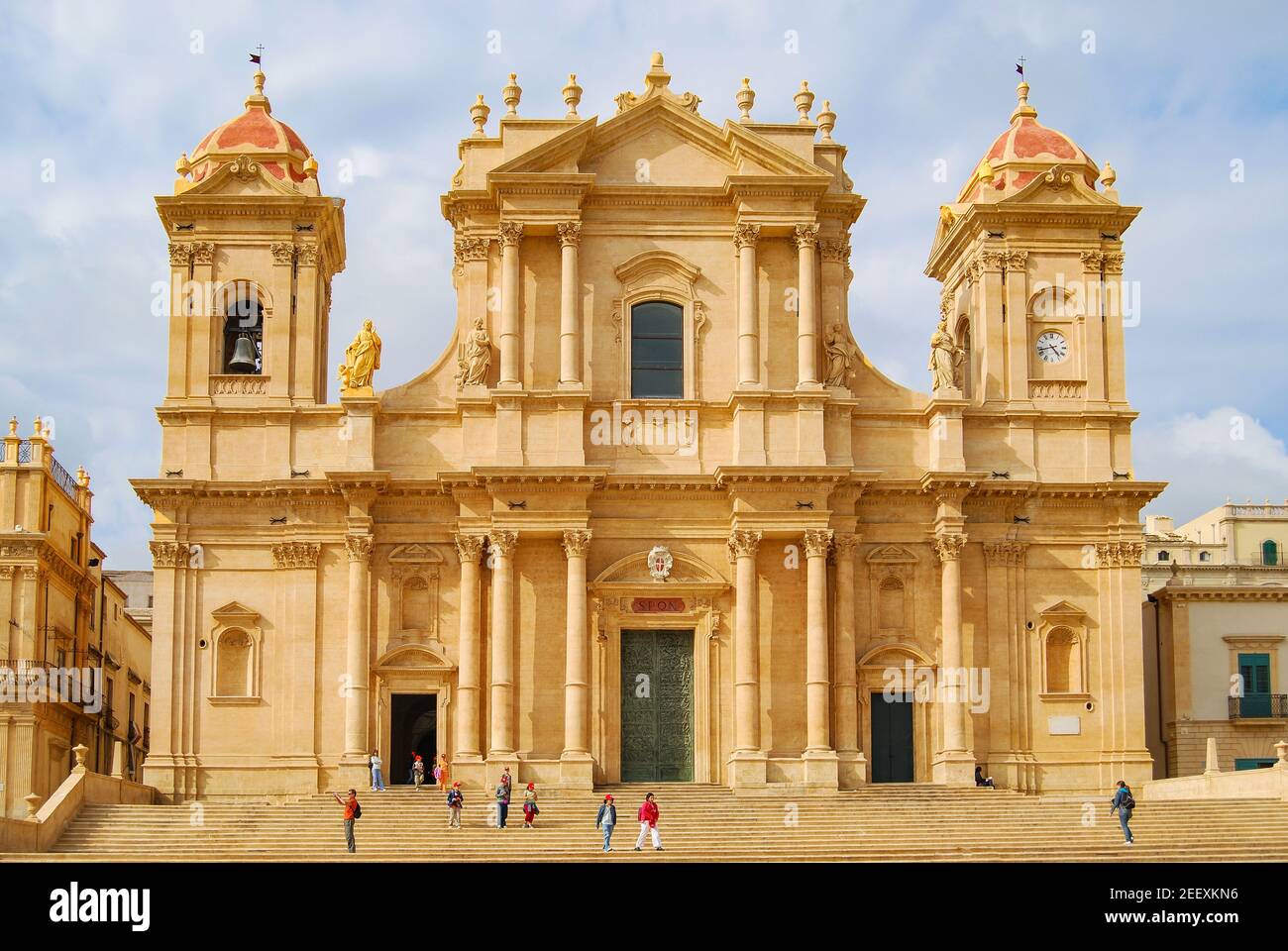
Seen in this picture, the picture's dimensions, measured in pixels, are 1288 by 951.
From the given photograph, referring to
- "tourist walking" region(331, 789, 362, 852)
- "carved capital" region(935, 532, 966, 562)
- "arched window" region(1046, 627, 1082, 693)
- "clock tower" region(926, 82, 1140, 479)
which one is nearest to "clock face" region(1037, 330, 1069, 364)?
"clock tower" region(926, 82, 1140, 479)

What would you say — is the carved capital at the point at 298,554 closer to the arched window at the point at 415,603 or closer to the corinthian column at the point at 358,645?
the corinthian column at the point at 358,645

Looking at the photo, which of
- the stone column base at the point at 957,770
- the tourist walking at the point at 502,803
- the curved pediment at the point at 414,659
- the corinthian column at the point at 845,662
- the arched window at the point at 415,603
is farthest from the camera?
the arched window at the point at 415,603

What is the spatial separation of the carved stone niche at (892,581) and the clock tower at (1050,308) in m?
3.60

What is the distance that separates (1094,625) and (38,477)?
27384mm

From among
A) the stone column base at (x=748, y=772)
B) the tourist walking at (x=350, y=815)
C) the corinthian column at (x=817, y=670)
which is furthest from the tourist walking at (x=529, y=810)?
the corinthian column at (x=817, y=670)

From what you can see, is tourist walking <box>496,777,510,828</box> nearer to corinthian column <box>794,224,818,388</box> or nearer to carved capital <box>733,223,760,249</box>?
corinthian column <box>794,224,818,388</box>

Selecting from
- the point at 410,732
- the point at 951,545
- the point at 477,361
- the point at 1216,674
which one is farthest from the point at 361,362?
the point at 1216,674

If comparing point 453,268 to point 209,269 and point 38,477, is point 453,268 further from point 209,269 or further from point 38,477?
point 38,477

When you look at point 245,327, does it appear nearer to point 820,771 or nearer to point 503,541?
point 503,541

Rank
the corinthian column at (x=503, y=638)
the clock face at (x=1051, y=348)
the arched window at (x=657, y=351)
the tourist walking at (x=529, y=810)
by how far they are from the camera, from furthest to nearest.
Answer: the clock face at (x=1051, y=348) < the arched window at (x=657, y=351) < the corinthian column at (x=503, y=638) < the tourist walking at (x=529, y=810)

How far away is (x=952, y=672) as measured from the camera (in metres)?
42.1

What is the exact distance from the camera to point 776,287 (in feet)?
143

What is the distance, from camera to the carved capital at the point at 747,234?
43.2 meters

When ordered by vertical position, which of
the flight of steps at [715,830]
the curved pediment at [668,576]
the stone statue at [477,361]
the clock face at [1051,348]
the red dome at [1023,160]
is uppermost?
the red dome at [1023,160]
